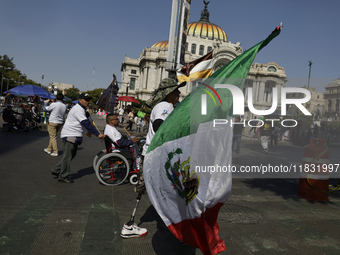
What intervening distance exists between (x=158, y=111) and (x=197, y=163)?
4.04 ft

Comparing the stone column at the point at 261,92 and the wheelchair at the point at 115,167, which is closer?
the stone column at the point at 261,92

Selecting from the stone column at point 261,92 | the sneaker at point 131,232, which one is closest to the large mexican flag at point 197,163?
the stone column at point 261,92

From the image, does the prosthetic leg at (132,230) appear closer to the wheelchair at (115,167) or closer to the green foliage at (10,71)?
the wheelchair at (115,167)

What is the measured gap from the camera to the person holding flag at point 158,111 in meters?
3.34

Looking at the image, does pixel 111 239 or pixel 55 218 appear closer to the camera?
pixel 111 239

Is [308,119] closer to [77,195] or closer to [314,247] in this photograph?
[314,247]

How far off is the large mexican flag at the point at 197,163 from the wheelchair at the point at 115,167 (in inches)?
122

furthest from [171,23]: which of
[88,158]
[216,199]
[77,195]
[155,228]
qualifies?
[216,199]

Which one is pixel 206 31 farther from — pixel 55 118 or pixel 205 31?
pixel 55 118

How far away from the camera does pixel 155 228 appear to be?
372 cm

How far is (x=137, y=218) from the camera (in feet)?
13.2

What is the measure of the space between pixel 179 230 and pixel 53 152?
683 centimetres

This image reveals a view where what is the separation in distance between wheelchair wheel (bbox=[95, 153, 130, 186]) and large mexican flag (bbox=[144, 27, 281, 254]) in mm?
3093

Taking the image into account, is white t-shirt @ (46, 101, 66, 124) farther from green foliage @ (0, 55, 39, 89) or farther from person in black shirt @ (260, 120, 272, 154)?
green foliage @ (0, 55, 39, 89)
